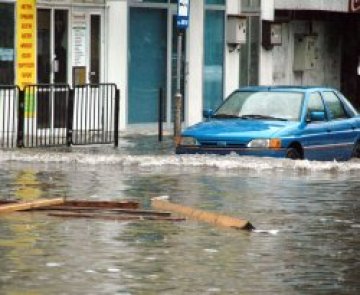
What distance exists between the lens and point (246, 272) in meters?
9.73

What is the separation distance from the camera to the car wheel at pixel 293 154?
19.6 metres

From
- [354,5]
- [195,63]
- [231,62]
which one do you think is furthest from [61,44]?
[354,5]

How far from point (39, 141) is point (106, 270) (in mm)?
13807

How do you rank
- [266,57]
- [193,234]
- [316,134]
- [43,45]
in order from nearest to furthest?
[193,234]
[316,134]
[43,45]
[266,57]

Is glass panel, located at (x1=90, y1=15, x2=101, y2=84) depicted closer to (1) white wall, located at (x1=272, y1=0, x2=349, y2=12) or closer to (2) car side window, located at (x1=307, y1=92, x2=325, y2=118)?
(2) car side window, located at (x1=307, y1=92, x2=325, y2=118)

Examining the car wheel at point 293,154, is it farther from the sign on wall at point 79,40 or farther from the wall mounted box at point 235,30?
the wall mounted box at point 235,30

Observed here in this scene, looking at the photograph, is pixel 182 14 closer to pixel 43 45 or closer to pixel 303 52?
pixel 43 45

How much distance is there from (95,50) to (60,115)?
13.4ft

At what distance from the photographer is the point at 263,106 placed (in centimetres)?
2077

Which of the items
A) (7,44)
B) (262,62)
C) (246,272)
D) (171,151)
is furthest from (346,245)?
(262,62)

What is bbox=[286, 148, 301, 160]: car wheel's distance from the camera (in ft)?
64.2

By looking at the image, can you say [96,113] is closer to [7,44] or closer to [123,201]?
[7,44]

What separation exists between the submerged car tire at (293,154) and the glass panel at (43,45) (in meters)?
7.88

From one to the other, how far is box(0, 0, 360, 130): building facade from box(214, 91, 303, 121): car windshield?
6016mm
